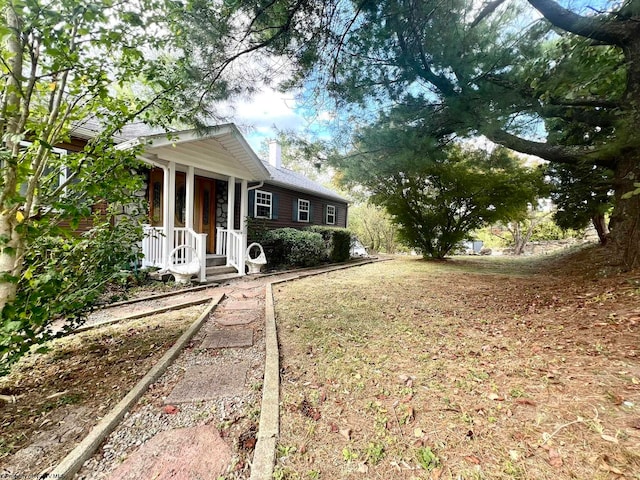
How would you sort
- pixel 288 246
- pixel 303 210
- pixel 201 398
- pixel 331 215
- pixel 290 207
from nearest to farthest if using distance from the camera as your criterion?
pixel 201 398 < pixel 288 246 < pixel 290 207 < pixel 303 210 < pixel 331 215

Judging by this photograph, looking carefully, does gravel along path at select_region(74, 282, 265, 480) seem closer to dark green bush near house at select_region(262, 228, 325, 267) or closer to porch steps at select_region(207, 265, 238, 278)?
porch steps at select_region(207, 265, 238, 278)

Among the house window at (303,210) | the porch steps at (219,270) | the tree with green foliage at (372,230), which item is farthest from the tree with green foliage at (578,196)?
the tree with green foliage at (372,230)

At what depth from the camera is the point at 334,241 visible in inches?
445

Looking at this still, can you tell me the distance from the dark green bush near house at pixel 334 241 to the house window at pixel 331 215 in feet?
12.2

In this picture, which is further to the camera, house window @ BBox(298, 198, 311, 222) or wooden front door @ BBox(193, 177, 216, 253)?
house window @ BBox(298, 198, 311, 222)

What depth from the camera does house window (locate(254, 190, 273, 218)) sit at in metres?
10.5

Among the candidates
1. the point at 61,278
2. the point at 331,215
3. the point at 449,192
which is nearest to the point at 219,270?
the point at 61,278

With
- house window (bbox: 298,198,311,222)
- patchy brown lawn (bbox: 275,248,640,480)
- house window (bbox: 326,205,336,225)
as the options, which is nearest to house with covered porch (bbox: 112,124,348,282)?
house window (bbox: 298,198,311,222)

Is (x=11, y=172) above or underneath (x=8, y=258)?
above

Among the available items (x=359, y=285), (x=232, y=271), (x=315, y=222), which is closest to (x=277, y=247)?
(x=232, y=271)

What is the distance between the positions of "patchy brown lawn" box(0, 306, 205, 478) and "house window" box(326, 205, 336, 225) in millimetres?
12445

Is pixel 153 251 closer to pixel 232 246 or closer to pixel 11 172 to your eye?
pixel 232 246

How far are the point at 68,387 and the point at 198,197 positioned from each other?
22.3 feet

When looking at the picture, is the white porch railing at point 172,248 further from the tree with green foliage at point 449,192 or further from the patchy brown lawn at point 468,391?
the tree with green foliage at point 449,192
